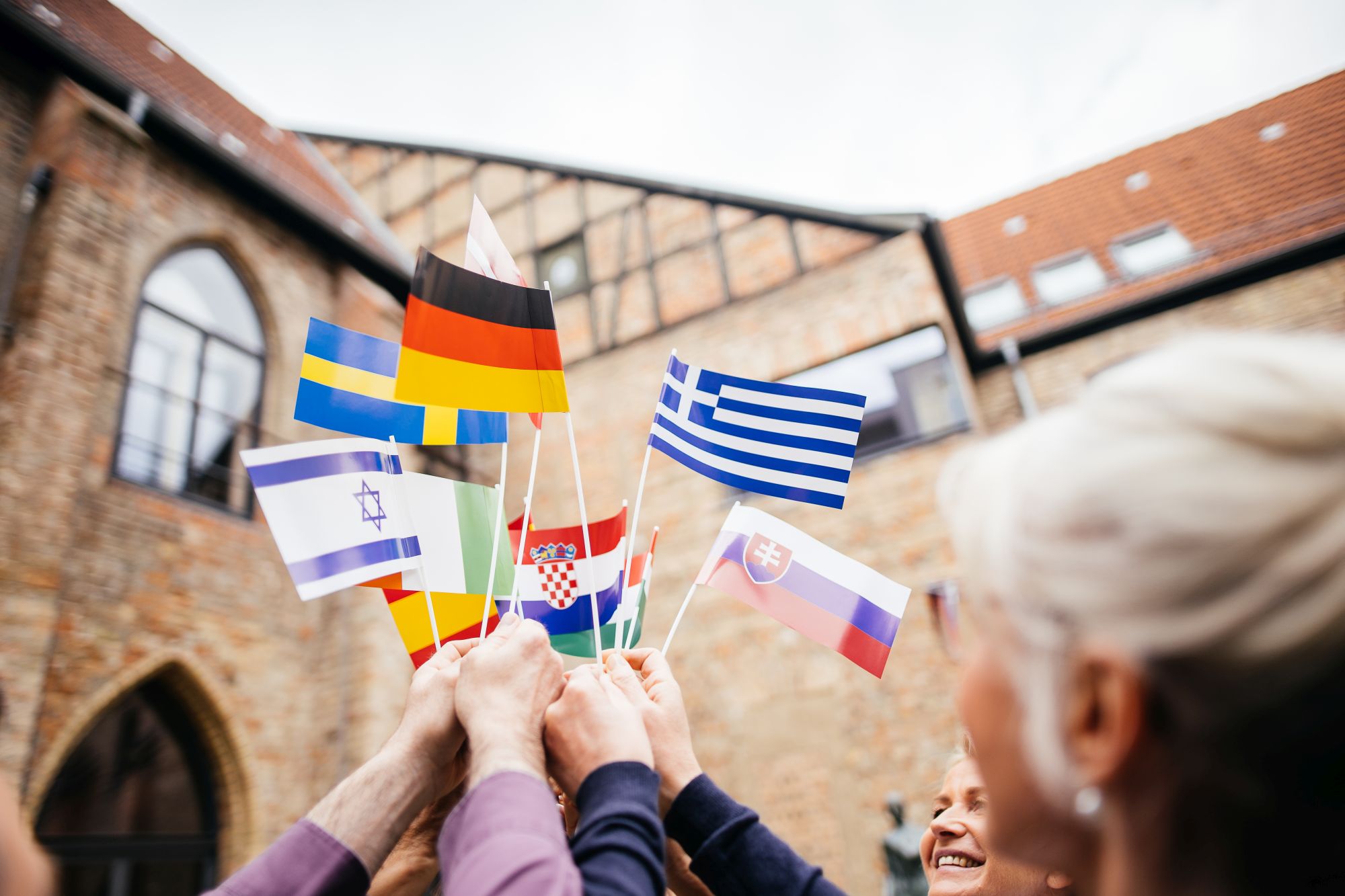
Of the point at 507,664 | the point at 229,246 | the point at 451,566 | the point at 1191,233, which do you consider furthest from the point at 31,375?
the point at 1191,233

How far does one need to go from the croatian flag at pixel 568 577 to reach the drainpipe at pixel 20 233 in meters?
5.44

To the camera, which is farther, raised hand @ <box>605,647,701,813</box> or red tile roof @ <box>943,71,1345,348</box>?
red tile roof @ <box>943,71,1345,348</box>

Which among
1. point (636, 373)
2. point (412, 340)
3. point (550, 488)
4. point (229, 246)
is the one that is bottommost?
point (412, 340)

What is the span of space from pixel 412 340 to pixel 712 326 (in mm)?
7675

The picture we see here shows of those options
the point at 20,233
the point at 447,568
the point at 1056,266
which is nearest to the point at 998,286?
the point at 1056,266

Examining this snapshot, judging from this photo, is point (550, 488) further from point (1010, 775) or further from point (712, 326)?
point (1010, 775)

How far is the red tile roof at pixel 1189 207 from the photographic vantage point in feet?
31.9

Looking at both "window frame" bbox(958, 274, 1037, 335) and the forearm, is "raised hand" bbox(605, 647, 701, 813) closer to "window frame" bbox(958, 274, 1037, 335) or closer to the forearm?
the forearm

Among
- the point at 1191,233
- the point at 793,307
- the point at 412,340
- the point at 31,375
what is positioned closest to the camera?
the point at 412,340

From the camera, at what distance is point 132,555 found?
20.0ft

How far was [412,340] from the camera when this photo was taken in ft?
5.79

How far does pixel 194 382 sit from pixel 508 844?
7566 mm

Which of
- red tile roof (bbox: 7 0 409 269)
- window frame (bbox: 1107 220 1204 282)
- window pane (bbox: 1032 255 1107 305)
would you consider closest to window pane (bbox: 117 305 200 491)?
red tile roof (bbox: 7 0 409 269)

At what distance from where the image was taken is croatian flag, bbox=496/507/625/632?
2.24 metres
